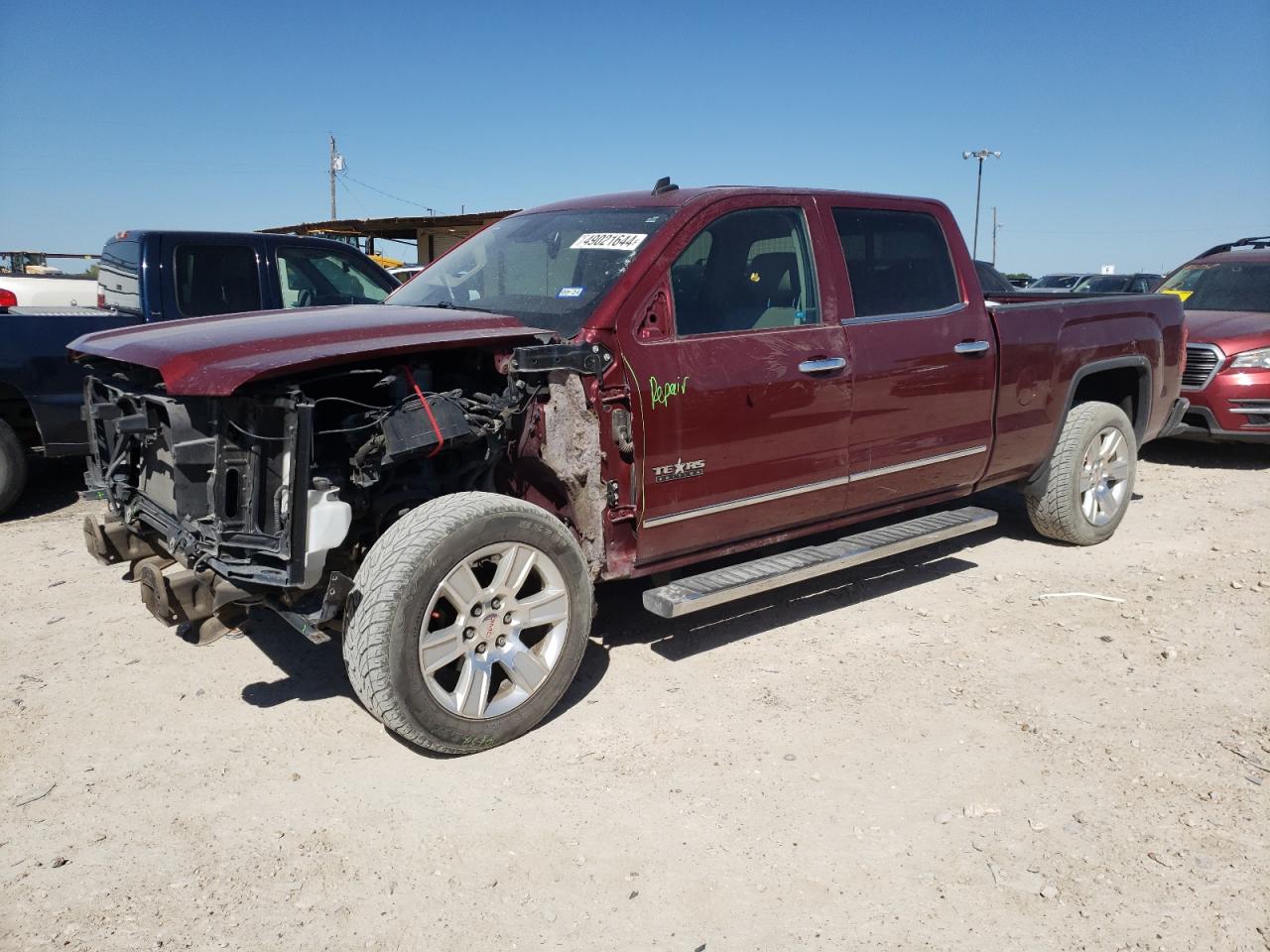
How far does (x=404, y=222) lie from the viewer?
20.4 m

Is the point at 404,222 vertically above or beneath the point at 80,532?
above

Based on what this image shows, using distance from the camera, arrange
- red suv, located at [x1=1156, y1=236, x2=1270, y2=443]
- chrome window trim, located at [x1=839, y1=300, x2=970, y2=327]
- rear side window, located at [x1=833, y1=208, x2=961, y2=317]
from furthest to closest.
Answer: red suv, located at [x1=1156, y1=236, x2=1270, y2=443], rear side window, located at [x1=833, y1=208, x2=961, y2=317], chrome window trim, located at [x1=839, y1=300, x2=970, y2=327]

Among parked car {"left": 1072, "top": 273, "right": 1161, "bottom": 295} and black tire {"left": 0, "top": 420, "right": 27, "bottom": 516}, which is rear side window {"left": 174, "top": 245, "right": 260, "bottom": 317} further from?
parked car {"left": 1072, "top": 273, "right": 1161, "bottom": 295}

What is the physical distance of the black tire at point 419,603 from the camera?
3.08m

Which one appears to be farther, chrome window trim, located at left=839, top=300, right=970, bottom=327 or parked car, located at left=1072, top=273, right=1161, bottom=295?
parked car, located at left=1072, top=273, right=1161, bottom=295

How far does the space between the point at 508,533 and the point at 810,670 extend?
1.54m

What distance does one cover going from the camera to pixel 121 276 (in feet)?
22.4

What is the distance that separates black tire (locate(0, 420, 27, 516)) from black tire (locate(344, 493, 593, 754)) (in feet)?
13.8

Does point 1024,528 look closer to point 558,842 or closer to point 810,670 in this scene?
point 810,670

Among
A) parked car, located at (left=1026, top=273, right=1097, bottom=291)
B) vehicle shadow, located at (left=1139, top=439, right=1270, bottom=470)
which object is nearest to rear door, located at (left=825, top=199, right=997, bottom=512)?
vehicle shadow, located at (left=1139, top=439, right=1270, bottom=470)

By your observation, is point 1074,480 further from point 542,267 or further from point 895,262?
point 542,267

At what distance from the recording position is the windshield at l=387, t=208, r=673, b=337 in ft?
12.5

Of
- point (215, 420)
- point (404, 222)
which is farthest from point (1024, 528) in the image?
point (404, 222)

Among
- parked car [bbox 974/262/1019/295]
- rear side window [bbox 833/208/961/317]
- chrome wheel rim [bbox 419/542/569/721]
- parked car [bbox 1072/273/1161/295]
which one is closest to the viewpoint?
chrome wheel rim [bbox 419/542/569/721]
